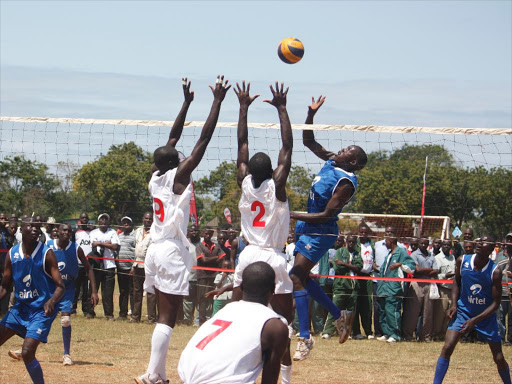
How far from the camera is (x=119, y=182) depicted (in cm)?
4012

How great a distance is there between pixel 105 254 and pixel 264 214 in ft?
32.6

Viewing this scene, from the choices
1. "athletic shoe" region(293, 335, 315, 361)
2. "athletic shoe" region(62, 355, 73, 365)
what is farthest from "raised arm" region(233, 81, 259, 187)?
"athletic shoe" region(62, 355, 73, 365)

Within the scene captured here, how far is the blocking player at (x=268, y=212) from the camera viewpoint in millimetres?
7879

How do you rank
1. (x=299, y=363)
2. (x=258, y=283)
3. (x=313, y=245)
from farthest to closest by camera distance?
(x=299, y=363), (x=313, y=245), (x=258, y=283)

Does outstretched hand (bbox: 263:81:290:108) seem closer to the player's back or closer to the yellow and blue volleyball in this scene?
the player's back

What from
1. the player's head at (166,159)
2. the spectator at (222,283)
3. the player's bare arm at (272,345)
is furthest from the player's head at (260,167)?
the spectator at (222,283)

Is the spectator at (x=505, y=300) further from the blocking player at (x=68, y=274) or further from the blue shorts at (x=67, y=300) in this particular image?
the blue shorts at (x=67, y=300)

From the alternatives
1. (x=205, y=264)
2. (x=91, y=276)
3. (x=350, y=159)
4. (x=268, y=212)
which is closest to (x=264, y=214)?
(x=268, y=212)

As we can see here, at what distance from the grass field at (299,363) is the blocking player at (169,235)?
252cm

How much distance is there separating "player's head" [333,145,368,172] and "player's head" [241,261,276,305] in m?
4.05

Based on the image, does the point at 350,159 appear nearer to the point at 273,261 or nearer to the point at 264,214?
the point at 264,214

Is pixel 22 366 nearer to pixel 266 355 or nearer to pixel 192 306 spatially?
pixel 192 306

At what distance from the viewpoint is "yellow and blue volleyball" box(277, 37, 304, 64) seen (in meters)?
10.1

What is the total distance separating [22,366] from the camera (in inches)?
440
